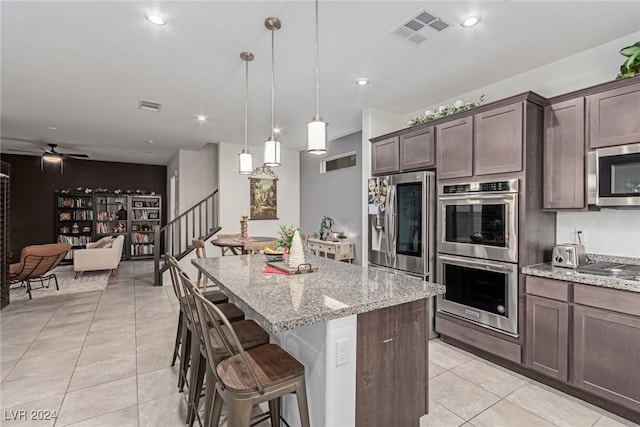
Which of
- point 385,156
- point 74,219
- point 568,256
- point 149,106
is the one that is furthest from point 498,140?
point 74,219

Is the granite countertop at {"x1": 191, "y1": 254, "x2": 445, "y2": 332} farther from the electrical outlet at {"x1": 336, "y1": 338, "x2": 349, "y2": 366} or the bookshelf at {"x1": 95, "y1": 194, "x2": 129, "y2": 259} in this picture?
the bookshelf at {"x1": 95, "y1": 194, "x2": 129, "y2": 259}

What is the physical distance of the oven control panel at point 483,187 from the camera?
104 inches

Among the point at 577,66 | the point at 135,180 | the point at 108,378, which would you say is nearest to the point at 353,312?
the point at 108,378

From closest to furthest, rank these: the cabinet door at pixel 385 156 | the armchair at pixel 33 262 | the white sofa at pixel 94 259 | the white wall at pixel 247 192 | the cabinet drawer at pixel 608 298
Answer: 1. the cabinet drawer at pixel 608 298
2. the cabinet door at pixel 385 156
3. the armchair at pixel 33 262
4. the white sofa at pixel 94 259
5. the white wall at pixel 247 192

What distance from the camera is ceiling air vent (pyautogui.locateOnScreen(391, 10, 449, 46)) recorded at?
2330 millimetres

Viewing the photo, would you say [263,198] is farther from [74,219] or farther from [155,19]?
[74,219]

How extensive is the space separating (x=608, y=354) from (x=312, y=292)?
212 centimetres

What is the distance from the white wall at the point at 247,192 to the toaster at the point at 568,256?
5.36 meters

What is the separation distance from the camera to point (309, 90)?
12.3 ft

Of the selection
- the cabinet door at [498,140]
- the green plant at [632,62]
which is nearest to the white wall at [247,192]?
the cabinet door at [498,140]

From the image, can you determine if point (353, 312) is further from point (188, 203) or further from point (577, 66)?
point (188, 203)

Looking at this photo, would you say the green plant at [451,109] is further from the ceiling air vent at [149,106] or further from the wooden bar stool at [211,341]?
the ceiling air vent at [149,106]

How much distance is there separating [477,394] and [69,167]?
10.4 metres

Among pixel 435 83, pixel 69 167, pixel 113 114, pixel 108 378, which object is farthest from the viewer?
pixel 69 167
